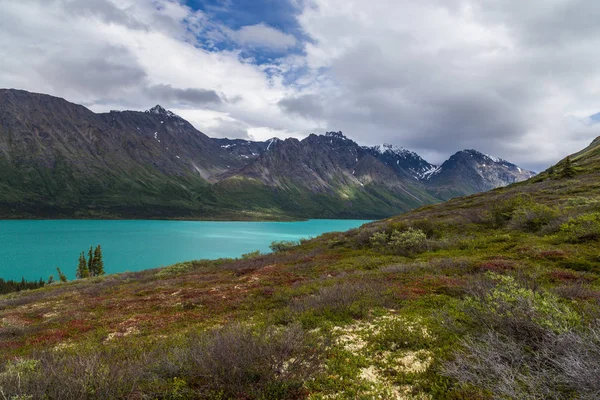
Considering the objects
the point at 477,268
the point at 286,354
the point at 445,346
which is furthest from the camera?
the point at 477,268

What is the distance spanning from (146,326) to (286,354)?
11.5m

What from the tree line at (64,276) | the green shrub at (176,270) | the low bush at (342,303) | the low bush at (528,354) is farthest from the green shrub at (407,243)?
the tree line at (64,276)

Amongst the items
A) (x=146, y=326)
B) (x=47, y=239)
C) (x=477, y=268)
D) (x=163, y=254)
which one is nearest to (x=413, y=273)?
(x=477, y=268)

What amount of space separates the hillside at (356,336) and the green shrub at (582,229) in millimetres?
99

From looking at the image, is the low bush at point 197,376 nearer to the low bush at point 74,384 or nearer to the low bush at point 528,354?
the low bush at point 74,384

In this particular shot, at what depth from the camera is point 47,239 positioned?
13675 centimetres

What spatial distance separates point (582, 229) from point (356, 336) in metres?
20.2

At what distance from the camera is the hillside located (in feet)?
20.7

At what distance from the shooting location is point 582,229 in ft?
65.8

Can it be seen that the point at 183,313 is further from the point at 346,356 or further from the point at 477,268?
the point at 477,268

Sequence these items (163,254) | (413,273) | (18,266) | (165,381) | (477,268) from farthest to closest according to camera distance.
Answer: (163,254), (18,266), (413,273), (477,268), (165,381)

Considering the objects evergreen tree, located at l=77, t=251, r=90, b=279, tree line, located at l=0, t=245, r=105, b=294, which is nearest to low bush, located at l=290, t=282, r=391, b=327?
tree line, located at l=0, t=245, r=105, b=294

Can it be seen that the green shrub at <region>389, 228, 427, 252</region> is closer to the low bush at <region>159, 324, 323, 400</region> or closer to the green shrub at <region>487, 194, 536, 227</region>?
the green shrub at <region>487, 194, 536, 227</region>

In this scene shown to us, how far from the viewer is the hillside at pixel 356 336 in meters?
6.30
